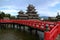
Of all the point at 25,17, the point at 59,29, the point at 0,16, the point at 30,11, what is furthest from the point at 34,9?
the point at 59,29

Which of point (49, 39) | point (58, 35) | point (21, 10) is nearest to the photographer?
point (49, 39)

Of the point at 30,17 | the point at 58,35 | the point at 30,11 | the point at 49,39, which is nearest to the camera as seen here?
the point at 49,39

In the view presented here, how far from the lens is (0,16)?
90812 mm

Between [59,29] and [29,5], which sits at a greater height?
[29,5]

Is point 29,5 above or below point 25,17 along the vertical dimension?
above

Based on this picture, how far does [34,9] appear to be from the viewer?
90.7m

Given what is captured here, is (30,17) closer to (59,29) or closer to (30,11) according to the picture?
(30,11)

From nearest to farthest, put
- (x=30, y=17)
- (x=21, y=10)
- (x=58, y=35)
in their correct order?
(x=58, y=35) → (x=30, y=17) → (x=21, y=10)

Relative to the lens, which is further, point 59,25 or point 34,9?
point 34,9

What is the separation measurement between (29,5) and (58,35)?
80.6 metres

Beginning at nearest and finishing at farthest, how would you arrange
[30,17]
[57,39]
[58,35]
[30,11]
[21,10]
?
[57,39], [58,35], [30,17], [30,11], [21,10]

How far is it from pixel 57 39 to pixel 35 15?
235ft

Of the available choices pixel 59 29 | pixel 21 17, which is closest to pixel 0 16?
pixel 21 17

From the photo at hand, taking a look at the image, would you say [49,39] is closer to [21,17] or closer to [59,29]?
[59,29]
